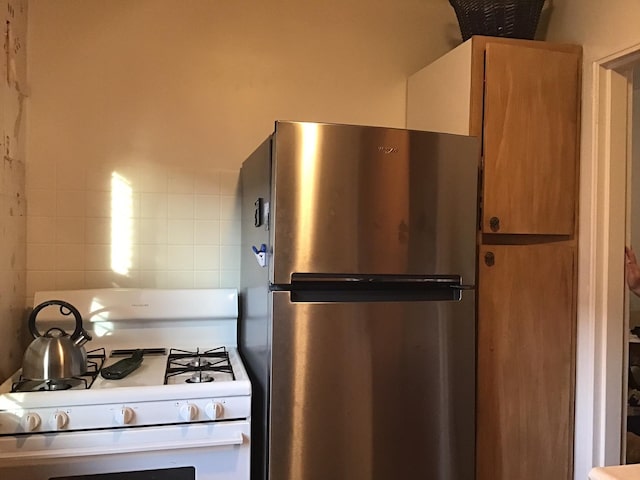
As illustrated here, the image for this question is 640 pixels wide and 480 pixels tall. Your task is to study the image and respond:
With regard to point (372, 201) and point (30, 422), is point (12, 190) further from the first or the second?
point (372, 201)

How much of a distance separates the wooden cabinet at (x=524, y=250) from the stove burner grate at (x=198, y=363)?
887 millimetres

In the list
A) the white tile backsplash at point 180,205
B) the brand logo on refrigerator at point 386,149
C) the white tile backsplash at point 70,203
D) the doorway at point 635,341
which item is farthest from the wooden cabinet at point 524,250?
the white tile backsplash at point 70,203

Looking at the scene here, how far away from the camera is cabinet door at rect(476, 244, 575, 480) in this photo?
6.29 feet

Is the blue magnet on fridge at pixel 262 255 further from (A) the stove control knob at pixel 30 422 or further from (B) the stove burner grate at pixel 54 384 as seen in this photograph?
(A) the stove control knob at pixel 30 422

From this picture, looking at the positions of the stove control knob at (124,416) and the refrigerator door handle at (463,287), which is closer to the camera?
the stove control knob at (124,416)

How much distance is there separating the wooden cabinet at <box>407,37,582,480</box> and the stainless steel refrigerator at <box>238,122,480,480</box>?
0.15 m

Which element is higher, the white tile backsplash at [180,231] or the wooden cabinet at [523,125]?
the wooden cabinet at [523,125]

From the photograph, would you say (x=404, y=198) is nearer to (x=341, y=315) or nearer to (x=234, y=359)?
(x=341, y=315)

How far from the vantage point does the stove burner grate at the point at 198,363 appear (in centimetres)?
182

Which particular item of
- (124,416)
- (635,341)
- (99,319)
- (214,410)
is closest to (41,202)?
(99,319)

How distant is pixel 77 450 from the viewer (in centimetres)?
156

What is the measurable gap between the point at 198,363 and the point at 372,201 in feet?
2.79

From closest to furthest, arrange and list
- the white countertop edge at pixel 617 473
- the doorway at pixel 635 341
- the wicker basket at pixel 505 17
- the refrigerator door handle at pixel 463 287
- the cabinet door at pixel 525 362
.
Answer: the white countertop edge at pixel 617 473 → the refrigerator door handle at pixel 463 287 → the cabinet door at pixel 525 362 → the wicker basket at pixel 505 17 → the doorway at pixel 635 341

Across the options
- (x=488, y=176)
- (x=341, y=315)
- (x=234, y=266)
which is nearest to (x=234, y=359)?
(x=234, y=266)
